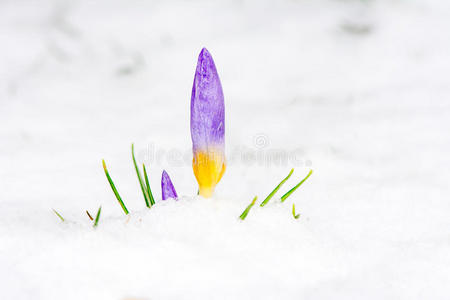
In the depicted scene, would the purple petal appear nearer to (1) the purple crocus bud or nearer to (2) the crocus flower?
(2) the crocus flower

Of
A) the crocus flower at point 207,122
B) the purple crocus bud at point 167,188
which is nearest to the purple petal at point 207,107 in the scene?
the crocus flower at point 207,122

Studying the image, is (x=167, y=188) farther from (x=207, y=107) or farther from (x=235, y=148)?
(x=235, y=148)

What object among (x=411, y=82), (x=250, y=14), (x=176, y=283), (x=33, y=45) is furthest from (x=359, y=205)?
(x=33, y=45)

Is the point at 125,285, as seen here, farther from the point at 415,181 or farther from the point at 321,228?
the point at 415,181

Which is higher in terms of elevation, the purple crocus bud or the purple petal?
the purple petal

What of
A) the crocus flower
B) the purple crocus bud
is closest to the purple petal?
the crocus flower

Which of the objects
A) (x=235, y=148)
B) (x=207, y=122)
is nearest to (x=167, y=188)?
(x=207, y=122)

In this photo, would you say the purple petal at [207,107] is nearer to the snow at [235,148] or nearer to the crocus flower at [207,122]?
the crocus flower at [207,122]
